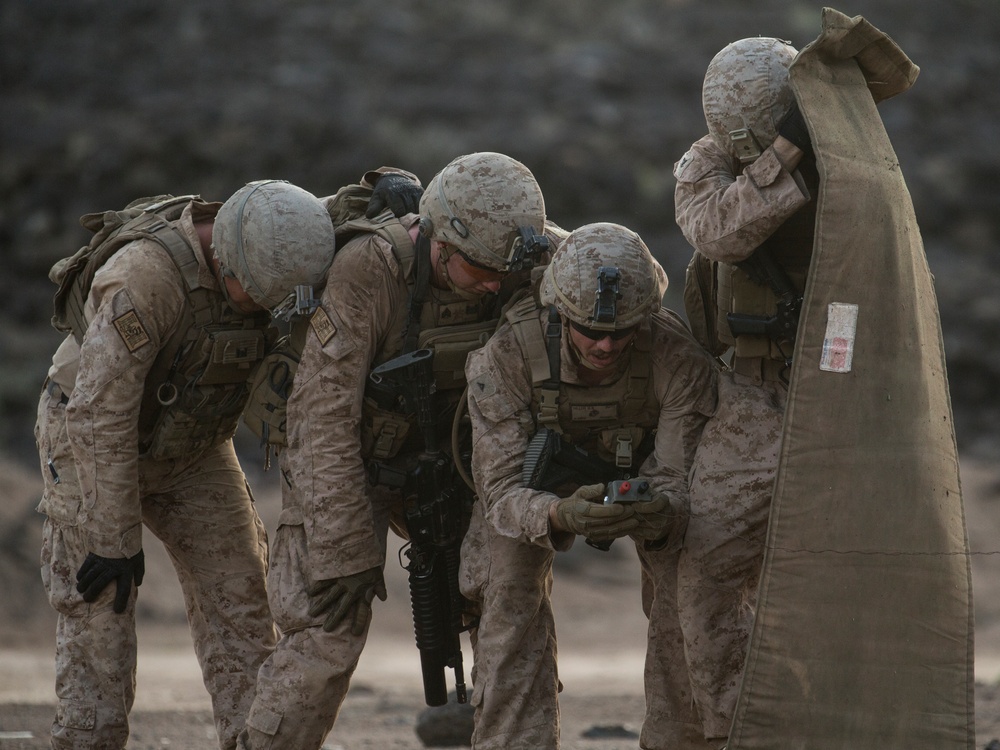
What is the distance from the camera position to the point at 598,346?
15.3 ft

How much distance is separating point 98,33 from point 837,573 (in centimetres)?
1980

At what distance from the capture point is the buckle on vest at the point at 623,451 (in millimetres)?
4832

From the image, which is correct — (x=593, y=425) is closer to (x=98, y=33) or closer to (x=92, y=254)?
(x=92, y=254)

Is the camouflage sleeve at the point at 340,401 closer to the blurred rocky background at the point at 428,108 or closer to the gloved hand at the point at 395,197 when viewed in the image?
the gloved hand at the point at 395,197

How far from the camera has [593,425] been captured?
4902 millimetres

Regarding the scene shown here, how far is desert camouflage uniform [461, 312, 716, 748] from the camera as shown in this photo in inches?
187

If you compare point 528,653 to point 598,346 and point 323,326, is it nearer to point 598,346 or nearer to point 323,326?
point 598,346

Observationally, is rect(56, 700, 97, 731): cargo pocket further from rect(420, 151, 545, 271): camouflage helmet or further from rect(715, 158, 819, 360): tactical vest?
rect(715, 158, 819, 360): tactical vest

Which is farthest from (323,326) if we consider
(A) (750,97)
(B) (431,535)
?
(A) (750,97)

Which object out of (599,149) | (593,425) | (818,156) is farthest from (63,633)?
(599,149)

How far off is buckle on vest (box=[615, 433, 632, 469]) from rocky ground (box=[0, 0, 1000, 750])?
8.70 meters

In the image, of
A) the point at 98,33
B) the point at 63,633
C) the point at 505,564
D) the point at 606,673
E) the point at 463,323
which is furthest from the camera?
the point at 98,33

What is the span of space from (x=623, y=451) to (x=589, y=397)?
220mm

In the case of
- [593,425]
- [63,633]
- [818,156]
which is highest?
[818,156]
